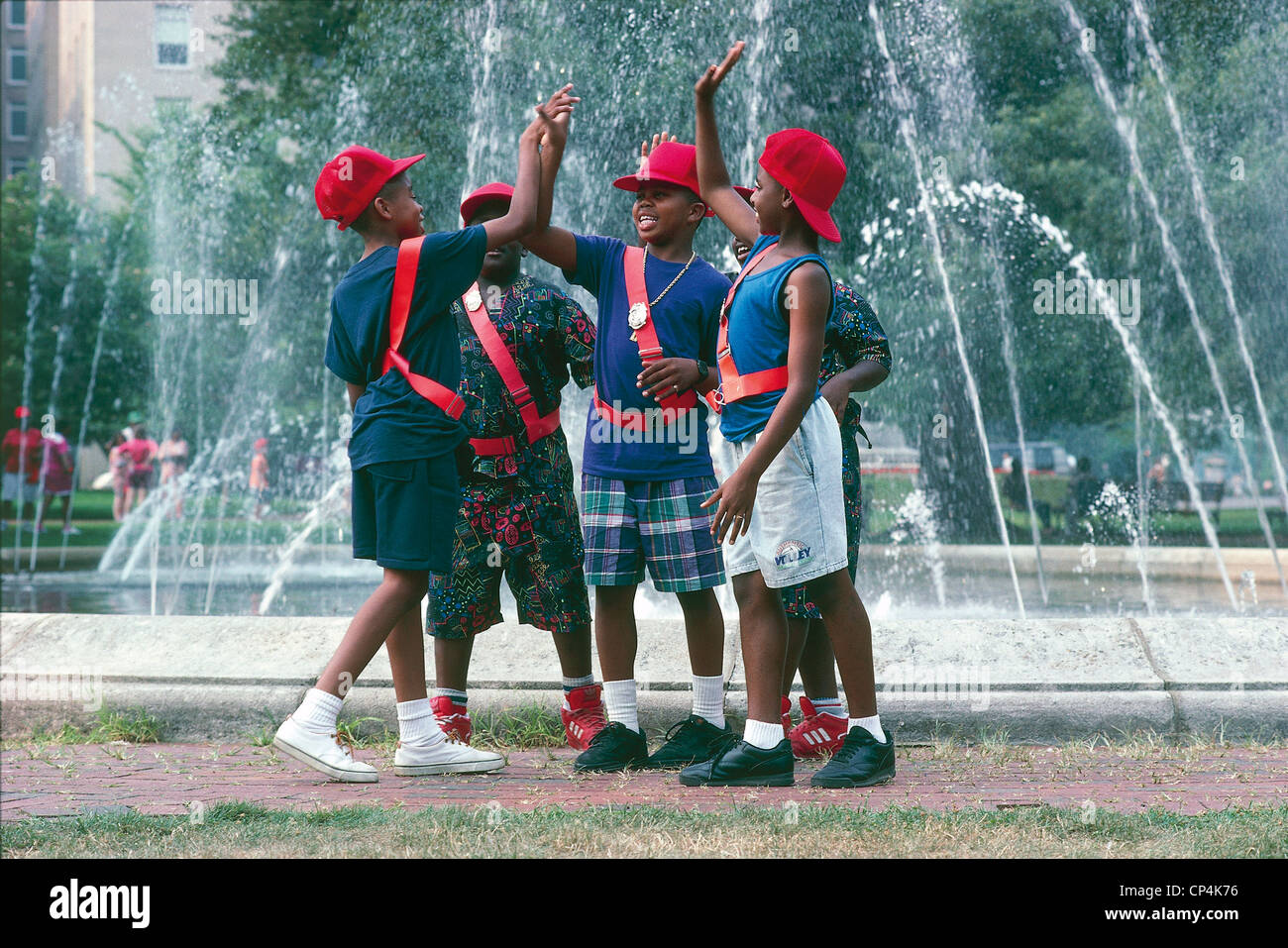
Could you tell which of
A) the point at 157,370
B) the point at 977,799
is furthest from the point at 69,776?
the point at 157,370

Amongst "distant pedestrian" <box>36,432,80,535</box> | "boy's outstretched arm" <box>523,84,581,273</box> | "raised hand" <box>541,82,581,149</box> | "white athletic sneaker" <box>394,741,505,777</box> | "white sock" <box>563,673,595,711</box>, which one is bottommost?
"white athletic sneaker" <box>394,741,505,777</box>

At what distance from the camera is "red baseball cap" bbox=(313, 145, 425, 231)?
3994mm

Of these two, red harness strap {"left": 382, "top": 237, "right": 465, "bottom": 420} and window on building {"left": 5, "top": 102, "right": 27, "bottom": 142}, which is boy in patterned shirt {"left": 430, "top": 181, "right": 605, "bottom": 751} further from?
window on building {"left": 5, "top": 102, "right": 27, "bottom": 142}

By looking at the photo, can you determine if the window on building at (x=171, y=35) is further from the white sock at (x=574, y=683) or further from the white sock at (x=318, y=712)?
the white sock at (x=318, y=712)

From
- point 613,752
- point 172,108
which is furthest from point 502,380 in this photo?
point 172,108

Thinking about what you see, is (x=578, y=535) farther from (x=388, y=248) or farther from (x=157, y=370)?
(x=157, y=370)

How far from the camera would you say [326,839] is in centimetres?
308

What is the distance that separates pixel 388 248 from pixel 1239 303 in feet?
43.7

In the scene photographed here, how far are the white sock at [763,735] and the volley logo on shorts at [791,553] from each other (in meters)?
0.47

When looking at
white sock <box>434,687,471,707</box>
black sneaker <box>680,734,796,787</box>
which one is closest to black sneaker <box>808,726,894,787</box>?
black sneaker <box>680,734,796,787</box>

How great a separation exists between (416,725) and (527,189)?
64.4 inches

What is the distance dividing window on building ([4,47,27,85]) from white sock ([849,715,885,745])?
165 ft

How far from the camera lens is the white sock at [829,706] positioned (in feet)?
14.4

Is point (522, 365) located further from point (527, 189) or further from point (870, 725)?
point (870, 725)
